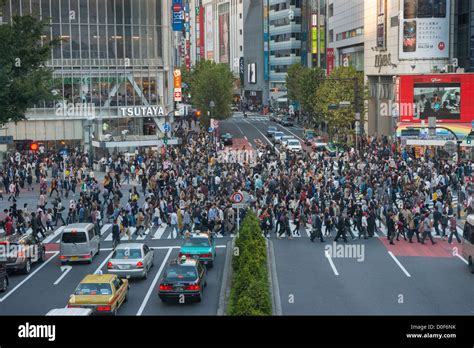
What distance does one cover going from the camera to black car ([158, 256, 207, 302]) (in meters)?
21.7

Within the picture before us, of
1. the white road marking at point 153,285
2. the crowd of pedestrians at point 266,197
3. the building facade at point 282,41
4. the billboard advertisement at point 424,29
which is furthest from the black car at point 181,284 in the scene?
the building facade at point 282,41

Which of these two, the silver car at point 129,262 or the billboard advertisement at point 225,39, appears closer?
the silver car at point 129,262

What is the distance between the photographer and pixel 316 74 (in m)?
96.9

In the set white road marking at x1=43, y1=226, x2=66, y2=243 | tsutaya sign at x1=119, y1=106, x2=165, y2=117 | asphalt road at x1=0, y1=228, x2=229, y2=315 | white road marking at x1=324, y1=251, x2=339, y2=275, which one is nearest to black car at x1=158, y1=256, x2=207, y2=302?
asphalt road at x1=0, y1=228, x2=229, y2=315

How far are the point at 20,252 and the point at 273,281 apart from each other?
878 centimetres

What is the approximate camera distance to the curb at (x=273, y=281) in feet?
67.1

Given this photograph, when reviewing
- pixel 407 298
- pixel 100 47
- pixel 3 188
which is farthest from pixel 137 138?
pixel 407 298

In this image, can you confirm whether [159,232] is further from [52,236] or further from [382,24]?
[382,24]

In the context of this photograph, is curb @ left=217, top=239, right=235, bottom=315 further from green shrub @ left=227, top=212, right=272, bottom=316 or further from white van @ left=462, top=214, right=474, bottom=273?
white van @ left=462, top=214, right=474, bottom=273

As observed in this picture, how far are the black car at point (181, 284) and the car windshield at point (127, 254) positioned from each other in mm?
3437

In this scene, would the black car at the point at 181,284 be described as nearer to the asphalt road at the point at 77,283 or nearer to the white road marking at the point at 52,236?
the asphalt road at the point at 77,283
